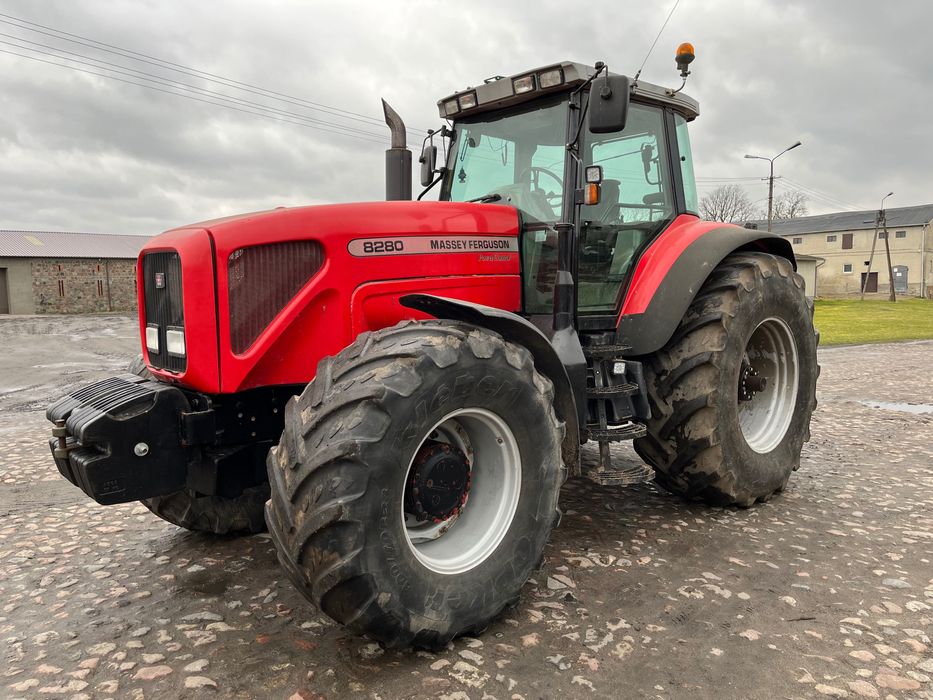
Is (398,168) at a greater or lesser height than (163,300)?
greater

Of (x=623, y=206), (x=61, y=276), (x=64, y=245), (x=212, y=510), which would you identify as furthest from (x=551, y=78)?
(x=64, y=245)

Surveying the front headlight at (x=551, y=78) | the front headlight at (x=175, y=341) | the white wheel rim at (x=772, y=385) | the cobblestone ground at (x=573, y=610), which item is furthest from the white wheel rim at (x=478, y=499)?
the white wheel rim at (x=772, y=385)

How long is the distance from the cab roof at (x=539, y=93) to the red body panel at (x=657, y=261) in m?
0.75

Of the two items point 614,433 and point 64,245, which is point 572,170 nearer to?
point 614,433

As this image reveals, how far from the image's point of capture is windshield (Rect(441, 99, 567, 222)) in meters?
3.86

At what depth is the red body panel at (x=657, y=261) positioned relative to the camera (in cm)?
394

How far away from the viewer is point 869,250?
53625 millimetres

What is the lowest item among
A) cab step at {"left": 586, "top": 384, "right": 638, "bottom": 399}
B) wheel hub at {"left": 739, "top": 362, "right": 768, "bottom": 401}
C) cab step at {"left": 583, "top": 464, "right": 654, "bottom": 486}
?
cab step at {"left": 583, "top": 464, "right": 654, "bottom": 486}

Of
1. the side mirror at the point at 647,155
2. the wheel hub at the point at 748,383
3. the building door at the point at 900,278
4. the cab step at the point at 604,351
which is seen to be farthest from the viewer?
the building door at the point at 900,278

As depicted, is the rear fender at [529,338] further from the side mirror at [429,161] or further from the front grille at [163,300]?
the side mirror at [429,161]

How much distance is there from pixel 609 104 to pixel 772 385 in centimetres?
245

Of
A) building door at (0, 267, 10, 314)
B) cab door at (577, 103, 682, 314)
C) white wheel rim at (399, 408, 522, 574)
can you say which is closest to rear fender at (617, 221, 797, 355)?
cab door at (577, 103, 682, 314)

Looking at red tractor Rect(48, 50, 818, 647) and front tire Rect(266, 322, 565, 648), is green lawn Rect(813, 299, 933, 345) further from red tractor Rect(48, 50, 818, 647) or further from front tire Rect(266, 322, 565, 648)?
front tire Rect(266, 322, 565, 648)

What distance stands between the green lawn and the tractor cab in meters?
14.8
